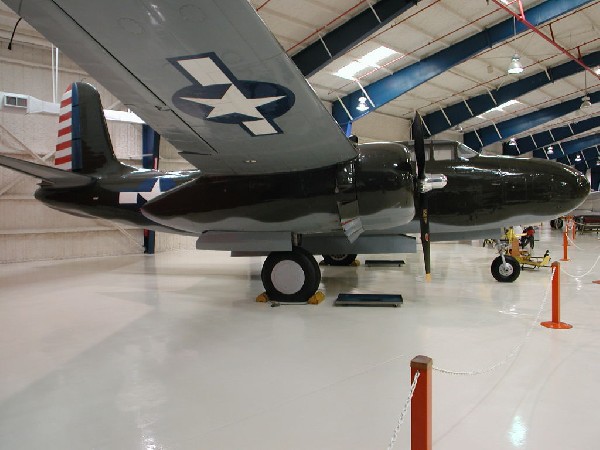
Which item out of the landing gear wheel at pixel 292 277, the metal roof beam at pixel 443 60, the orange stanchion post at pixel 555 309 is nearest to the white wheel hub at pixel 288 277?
the landing gear wheel at pixel 292 277

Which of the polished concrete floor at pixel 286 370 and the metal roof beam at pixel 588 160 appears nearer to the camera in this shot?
the polished concrete floor at pixel 286 370

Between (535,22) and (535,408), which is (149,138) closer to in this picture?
(535,22)

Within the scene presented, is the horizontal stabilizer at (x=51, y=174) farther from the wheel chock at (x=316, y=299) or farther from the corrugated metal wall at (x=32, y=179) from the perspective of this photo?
the corrugated metal wall at (x=32, y=179)

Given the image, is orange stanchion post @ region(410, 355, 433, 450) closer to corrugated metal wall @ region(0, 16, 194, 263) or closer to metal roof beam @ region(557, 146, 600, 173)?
corrugated metal wall @ region(0, 16, 194, 263)

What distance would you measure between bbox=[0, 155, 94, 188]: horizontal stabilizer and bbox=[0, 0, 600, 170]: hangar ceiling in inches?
219

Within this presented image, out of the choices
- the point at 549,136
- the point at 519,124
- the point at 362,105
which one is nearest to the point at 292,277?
the point at 362,105

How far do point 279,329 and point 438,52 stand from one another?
12520 mm

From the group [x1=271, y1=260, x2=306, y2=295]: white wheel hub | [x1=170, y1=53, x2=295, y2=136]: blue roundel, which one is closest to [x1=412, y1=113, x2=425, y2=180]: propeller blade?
[x1=170, y1=53, x2=295, y2=136]: blue roundel

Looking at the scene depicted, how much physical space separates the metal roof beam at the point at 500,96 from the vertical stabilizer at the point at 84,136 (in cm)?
1644

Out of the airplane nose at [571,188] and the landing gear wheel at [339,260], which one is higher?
the airplane nose at [571,188]

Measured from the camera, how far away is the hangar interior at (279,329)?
268 cm

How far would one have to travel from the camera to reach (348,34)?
1112cm

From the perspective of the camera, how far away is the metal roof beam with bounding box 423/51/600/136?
54.2 ft

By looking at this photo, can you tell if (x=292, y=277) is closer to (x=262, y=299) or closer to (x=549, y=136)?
(x=262, y=299)
